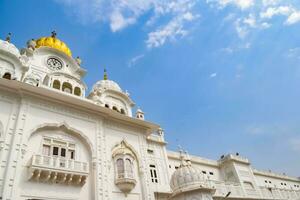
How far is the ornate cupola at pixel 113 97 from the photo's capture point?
20189 mm

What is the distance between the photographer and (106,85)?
21250 millimetres

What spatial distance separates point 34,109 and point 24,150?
103 inches

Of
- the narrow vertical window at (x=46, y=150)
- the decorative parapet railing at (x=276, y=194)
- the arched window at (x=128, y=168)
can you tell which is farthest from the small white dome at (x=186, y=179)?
the decorative parapet railing at (x=276, y=194)

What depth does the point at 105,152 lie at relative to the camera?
51.2 ft

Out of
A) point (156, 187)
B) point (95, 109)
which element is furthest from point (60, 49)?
point (156, 187)

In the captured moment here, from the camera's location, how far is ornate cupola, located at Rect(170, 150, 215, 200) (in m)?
11.9

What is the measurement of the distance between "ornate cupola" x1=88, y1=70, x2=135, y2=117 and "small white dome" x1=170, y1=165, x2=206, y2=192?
8.53 meters

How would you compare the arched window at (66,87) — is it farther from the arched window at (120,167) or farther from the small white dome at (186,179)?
the small white dome at (186,179)

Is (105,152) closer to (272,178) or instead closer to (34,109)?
(34,109)

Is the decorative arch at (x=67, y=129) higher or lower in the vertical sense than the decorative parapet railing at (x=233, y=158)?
lower

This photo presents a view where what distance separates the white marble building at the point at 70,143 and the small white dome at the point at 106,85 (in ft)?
0.33

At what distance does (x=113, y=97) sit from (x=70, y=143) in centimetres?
694

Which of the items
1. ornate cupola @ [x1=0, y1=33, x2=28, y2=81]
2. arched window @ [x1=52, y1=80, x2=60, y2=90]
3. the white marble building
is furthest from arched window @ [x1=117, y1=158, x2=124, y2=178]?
ornate cupola @ [x1=0, y1=33, x2=28, y2=81]

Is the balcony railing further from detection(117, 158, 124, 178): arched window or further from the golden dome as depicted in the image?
the golden dome
